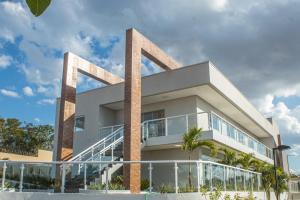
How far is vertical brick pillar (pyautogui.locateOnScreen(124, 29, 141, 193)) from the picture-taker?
51.5 ft

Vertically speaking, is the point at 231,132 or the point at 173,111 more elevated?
the point at 173,111

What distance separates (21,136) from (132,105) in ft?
109

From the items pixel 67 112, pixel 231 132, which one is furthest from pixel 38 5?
pixel 231 132

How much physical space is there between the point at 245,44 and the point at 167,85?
16.0ft

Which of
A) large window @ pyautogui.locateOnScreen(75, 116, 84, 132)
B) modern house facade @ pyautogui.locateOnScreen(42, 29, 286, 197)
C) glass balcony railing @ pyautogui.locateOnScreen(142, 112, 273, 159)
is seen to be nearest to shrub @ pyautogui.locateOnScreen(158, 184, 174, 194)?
modern house facade @ pyautogui.locateOnScreen(42, 29, 286, 197)

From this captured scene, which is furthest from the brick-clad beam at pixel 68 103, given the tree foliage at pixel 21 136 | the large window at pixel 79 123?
the tree foliage at pixel 21 136

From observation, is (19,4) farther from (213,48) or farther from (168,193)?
(213,48)

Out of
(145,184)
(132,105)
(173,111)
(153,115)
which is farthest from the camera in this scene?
(153,115)

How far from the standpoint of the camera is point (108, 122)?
23891 millimetres

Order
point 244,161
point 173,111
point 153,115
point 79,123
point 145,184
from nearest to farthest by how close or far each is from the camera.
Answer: point 145,184
point 244,161
point 173,111
point 153,115
point 79,123

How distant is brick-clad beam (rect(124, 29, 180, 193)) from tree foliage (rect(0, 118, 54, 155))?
90.7 ft

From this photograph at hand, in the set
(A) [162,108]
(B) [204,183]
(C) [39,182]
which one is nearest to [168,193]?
(B) [204,183]

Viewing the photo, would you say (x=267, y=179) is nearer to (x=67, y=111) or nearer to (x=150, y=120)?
(x=150, y=120)

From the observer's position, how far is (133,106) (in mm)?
16422
